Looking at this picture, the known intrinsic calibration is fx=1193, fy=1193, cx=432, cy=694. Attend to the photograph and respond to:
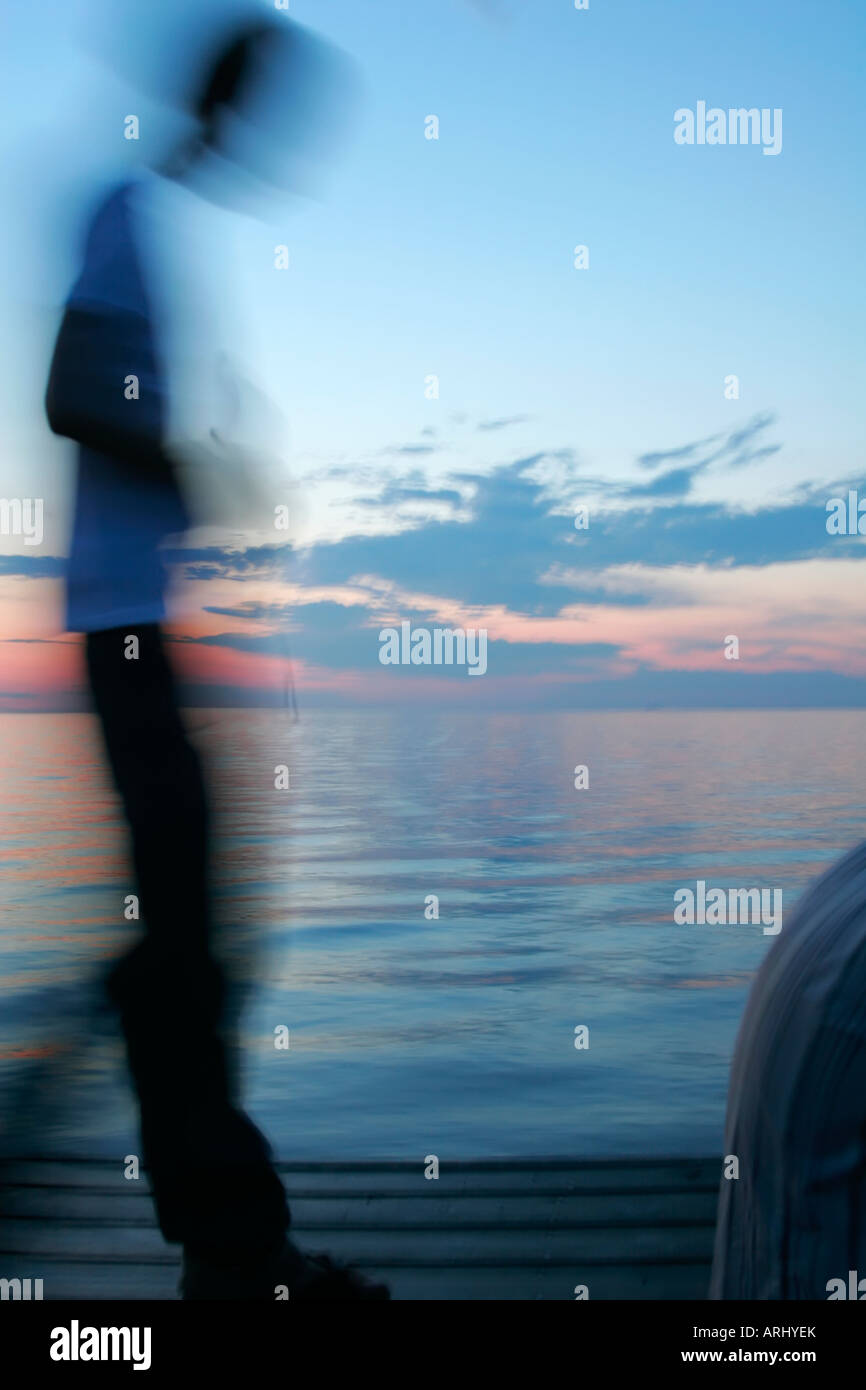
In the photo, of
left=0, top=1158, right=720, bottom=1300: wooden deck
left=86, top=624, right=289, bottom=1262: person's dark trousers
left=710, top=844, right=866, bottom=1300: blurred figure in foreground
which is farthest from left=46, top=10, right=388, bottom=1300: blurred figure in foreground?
left=710, top=844, right=866, bottom=1300: blurred figure in foreground

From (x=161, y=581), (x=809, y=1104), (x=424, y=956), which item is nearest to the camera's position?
(x=809, y=1104)

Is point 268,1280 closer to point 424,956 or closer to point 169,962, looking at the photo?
point 169,962

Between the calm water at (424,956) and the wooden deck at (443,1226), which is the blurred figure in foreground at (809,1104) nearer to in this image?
the calm water at (424,956)

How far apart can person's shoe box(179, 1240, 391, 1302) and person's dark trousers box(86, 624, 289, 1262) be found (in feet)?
0.14

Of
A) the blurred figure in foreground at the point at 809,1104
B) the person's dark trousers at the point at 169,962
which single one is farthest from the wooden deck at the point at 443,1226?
the blurred figure in foreground at the point at 809,1104

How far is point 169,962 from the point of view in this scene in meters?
1.27

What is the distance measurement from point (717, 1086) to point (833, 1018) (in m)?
2.73

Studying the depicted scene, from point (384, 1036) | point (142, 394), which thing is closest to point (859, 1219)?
point (142, 394)

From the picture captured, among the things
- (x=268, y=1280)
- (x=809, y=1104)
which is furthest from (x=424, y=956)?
(x=809, y=1104)

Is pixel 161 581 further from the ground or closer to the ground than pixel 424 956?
further from the ground

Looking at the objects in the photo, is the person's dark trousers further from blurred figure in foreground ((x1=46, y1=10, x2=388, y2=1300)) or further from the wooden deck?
the wooden deck

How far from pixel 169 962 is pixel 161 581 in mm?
405

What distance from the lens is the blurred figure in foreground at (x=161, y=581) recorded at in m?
1.24

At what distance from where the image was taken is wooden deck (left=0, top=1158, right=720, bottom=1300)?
1644mm
